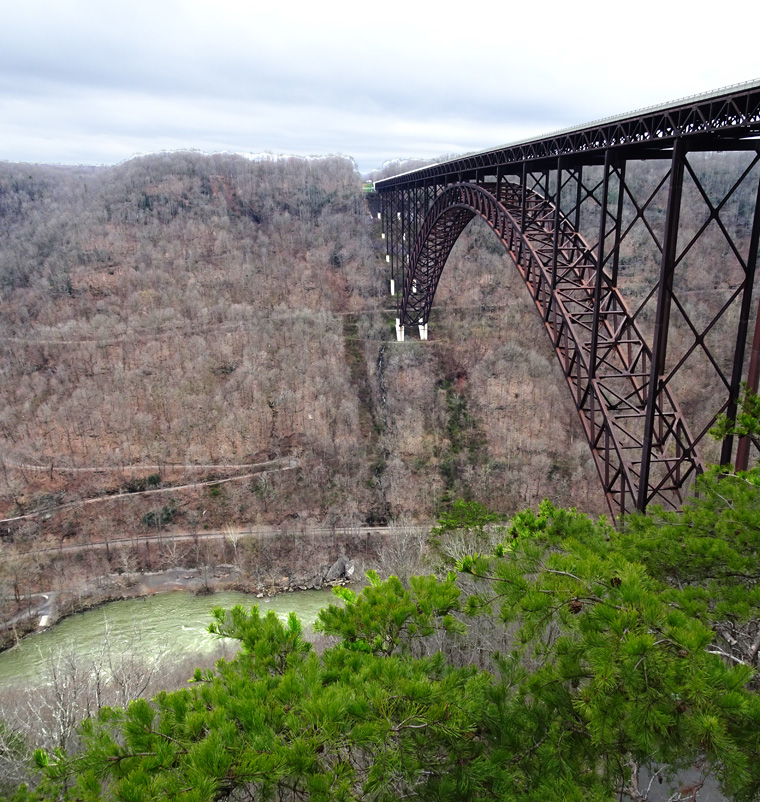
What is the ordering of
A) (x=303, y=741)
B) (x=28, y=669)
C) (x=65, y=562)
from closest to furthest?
1. (x=303, y=741)
2. (x=28, y=669)
3. (x=65, y=562)

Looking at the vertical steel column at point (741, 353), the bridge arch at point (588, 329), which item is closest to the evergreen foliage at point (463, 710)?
the vertical steel column at point (741, 353)

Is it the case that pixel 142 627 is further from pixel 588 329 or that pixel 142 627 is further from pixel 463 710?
pixel 463 710

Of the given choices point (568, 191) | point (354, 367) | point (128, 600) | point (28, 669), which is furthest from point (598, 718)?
point (568, 191)

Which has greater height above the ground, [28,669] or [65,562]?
[65,562]

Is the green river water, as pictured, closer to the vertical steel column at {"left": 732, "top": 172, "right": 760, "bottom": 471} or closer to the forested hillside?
the forested hillside

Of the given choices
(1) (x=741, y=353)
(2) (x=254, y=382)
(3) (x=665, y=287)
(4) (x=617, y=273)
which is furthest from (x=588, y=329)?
(2) (x=254, y=382)

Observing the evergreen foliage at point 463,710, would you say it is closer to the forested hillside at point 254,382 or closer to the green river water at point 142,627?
the green river water at point 142,627

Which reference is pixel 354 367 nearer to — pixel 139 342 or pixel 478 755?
pixel 139 342
